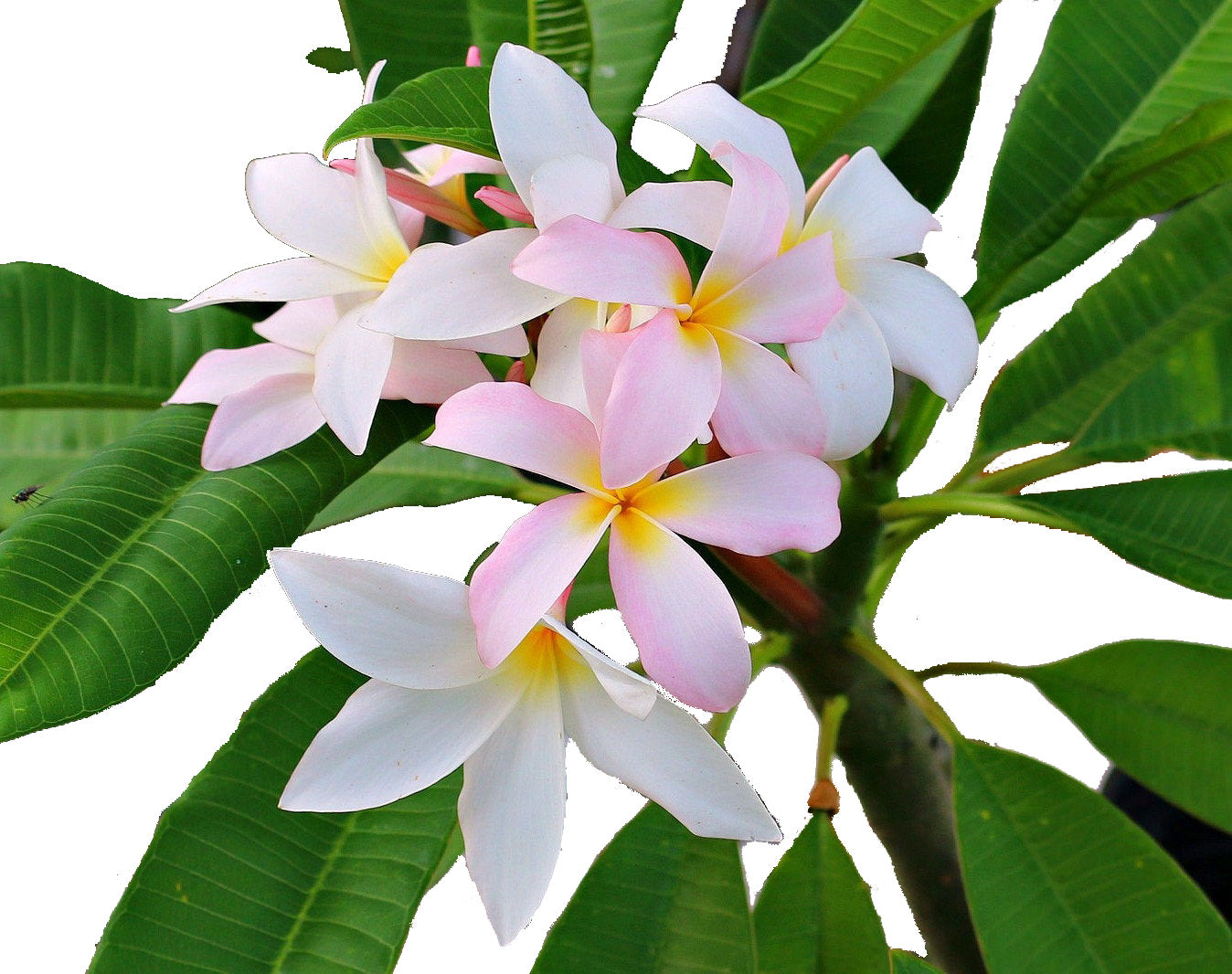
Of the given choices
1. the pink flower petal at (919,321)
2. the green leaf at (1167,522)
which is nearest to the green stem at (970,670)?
the green leaf at (1167,522)

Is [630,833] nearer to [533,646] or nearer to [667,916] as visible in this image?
[667,916]

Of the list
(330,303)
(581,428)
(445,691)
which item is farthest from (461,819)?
(330,303)

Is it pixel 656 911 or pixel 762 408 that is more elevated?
pixel 762 408

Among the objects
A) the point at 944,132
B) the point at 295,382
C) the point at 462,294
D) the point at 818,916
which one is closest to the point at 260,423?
the point at 295,382

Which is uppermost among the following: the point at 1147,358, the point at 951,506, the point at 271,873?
the point at 1147,358

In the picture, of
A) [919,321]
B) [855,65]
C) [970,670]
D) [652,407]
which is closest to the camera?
[652,407]

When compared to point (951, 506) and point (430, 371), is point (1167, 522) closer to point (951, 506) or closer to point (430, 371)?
point (951, 506)
